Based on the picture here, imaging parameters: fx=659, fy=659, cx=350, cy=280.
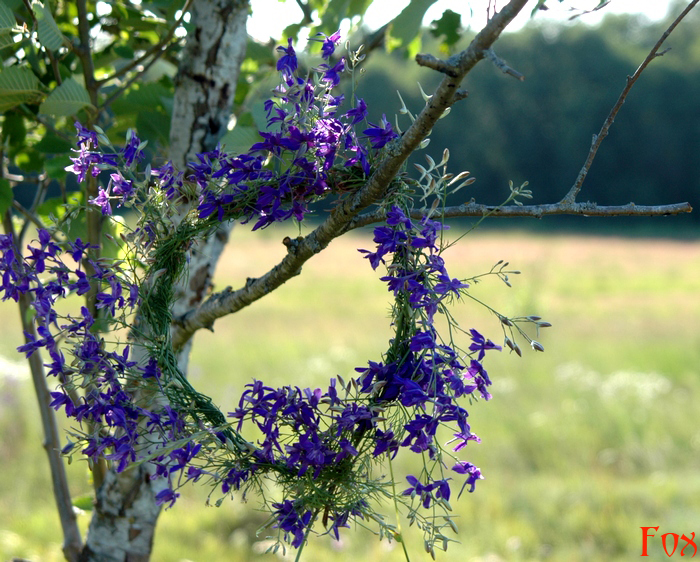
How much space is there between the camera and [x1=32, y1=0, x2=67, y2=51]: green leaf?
1.28 metres

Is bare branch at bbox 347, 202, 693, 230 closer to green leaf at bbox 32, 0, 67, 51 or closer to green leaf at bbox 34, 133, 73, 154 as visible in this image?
green leaf at bbox 32, 0, 67, 51

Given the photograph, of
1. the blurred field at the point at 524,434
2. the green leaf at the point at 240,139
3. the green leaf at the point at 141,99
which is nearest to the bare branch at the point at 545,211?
the green leaf at the point at 240,139

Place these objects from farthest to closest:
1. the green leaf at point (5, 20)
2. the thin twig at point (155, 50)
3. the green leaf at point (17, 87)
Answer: the thin twig at point (155, 50), the green leaf at point (17, 87), the green leaf at point (5, 20)

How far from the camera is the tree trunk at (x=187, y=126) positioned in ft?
→ 5.49

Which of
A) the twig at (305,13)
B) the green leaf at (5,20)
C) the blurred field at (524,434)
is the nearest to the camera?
the green leaf at (5,20)

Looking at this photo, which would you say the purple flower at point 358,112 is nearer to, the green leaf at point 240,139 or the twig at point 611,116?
the twig at point 611,116

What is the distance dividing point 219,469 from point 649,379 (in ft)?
27.5

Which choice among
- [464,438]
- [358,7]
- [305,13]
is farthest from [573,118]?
[464,438]

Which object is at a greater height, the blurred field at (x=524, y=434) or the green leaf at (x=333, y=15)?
the blurred field at (x=524, y=434)

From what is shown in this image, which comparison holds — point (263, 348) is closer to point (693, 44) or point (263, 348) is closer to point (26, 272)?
point (26, 272)

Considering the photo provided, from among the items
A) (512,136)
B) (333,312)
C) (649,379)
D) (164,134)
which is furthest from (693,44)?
(164,134)

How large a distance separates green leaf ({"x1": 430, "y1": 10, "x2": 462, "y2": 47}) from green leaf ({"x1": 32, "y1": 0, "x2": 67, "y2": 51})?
1016 mm

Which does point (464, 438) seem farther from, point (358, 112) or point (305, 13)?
point (305, 13)

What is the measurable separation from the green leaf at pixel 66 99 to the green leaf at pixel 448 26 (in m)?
0.99
